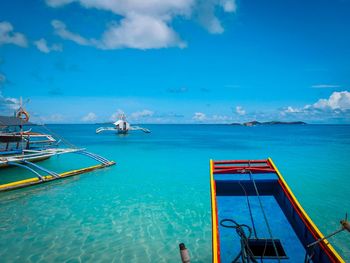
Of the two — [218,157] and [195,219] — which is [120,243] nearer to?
[195,219]

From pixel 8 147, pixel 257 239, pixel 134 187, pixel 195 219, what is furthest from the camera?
pixel 8 147

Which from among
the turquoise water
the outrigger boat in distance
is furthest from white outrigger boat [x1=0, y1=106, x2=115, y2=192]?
the outrigger boat in distance

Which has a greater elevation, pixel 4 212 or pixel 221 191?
pixel 221 191

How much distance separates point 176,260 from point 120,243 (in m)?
2.14

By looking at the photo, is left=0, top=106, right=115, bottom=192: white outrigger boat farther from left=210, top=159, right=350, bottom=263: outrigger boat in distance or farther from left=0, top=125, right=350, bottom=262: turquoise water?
left=210, top=159, right=350, bottom=263: outrigger boat in distance

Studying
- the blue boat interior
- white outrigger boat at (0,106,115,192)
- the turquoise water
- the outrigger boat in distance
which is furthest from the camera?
white outrigger boat at (0,106,115,192)

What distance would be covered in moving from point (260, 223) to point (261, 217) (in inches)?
12.2

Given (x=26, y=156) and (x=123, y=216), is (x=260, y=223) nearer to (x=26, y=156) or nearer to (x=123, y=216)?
(x=123, y=216)

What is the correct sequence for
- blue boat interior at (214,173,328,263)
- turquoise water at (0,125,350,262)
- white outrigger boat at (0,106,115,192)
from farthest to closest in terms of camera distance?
white outrigger boat at (0,106,115,192)
turquoise water at (0,125,350,262)
blue boat interior at (214,173,328,263)

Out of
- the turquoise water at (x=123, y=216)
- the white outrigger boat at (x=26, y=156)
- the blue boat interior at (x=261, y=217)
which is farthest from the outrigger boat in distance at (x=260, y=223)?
the white outrigger boat at (x=26, y=156)

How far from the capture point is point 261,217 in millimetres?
7195

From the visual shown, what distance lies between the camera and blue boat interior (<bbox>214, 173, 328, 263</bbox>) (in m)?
5.70

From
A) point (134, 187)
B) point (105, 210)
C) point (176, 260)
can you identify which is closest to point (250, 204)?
point (176, 260)

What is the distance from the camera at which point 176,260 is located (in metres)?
7.52
